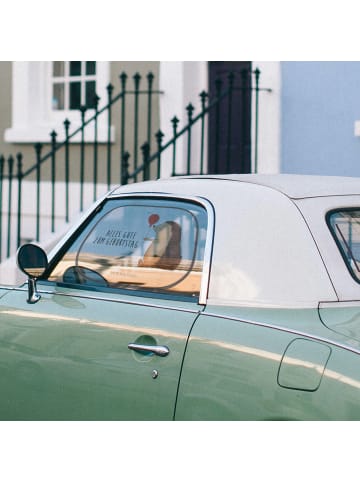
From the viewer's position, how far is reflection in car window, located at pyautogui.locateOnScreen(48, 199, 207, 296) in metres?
4.16

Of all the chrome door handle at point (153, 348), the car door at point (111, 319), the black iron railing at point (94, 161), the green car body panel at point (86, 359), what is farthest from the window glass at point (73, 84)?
the chrome door handle at point (153, 348)

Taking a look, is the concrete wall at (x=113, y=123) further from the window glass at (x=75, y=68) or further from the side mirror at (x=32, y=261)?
the side mirror at (x=32, y=261)

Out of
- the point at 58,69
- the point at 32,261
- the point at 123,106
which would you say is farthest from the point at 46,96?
the point at 32,261

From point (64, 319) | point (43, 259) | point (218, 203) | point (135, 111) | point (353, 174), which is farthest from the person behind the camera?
point (135, 111)

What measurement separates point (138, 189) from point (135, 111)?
6179mm

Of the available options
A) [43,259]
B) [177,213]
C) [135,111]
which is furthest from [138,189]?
[135,111]

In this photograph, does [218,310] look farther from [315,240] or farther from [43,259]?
[43,259]

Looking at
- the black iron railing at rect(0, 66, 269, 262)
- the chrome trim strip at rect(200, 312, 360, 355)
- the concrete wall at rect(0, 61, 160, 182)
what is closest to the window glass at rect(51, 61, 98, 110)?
the black iron railing at rect(0, 66, 269, 262)

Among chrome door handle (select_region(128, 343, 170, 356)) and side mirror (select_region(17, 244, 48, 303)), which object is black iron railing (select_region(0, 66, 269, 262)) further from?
chrome door handle (select_region(128, 343, 170, 356))

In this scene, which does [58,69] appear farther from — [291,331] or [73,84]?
[291,331]

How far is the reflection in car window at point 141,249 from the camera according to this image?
13.7 ft

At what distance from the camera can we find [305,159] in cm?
911

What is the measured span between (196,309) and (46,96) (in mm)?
8953

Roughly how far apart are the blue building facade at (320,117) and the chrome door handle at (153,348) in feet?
16.6
